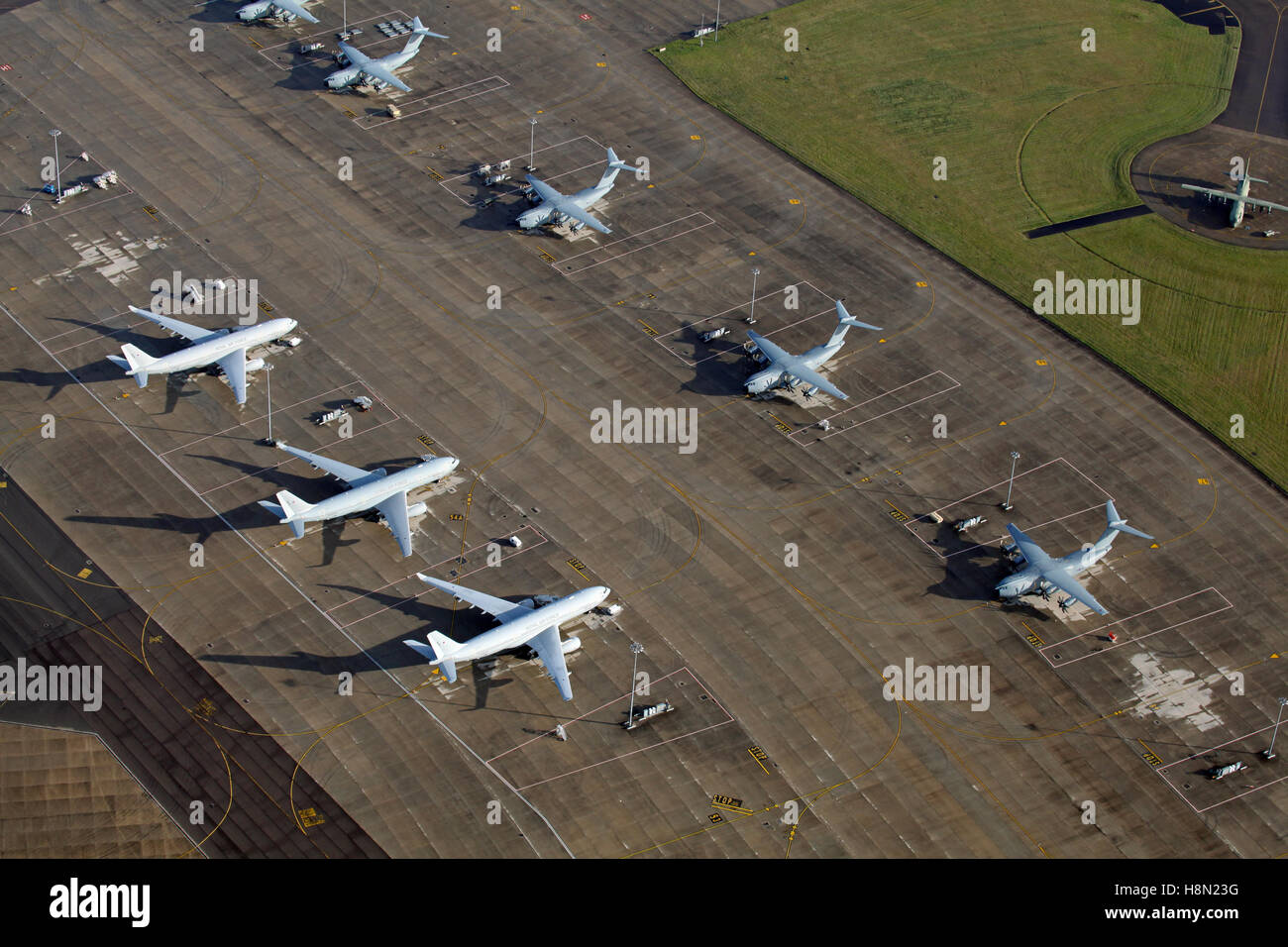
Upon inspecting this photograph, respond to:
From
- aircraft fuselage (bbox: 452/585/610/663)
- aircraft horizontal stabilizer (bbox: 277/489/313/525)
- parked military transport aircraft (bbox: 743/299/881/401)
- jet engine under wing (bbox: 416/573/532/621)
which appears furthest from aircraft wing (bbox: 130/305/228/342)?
parked military transport aircraft (bbox: 743/299/881/401)

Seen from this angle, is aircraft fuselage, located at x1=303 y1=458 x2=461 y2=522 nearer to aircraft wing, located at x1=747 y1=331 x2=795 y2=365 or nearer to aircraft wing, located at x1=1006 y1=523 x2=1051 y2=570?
aircraft wing, located at x1=747 y1=331 x2=795 y2=365

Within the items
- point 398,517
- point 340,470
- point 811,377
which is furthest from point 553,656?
point 811,377

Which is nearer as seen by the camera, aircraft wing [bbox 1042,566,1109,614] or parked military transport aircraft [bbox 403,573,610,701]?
parked military transport aircraft [bbox 403,573,610,701]

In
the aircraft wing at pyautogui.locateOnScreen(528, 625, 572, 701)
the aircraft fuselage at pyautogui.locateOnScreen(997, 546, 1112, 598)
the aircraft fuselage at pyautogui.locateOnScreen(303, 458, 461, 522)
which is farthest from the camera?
the aircraft fuselage at pyautogui.locateOnScreen(303, 458, 461, 522)

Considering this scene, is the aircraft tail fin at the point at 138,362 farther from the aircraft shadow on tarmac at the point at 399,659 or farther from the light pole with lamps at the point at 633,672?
the light pole with lamps at the point at 633,672

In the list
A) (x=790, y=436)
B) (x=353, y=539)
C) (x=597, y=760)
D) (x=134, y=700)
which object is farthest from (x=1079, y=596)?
(x=134, y=700)

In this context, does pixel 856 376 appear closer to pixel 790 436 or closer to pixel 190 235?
pixel 790 436
